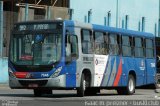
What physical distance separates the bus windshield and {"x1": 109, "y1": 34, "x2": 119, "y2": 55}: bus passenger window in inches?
161

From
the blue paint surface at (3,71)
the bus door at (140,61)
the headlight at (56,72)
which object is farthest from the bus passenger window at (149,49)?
the blue paint surface at (3,71)

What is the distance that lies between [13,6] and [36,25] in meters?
31.6

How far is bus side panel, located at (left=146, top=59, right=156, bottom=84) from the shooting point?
30750mm

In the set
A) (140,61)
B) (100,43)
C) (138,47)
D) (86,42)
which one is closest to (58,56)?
(86,42)

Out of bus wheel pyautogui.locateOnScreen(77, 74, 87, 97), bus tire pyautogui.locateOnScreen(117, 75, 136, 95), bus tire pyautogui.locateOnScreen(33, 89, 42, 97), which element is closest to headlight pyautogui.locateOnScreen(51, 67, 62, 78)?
bus wheel pyautogui.locateOnScreen(77, 74, 87, 97)

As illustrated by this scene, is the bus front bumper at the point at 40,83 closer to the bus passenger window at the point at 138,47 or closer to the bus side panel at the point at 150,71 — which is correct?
the bus passenger window at the point at 138,47

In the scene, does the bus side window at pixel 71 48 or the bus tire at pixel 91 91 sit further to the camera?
the bus tire at pixel 91 91

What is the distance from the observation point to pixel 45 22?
24250 millimetres

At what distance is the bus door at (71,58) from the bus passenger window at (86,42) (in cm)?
71

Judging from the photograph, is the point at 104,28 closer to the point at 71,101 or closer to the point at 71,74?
the point at 71,74

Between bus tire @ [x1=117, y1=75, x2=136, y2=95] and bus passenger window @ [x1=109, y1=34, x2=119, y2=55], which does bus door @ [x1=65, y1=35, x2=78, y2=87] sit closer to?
bus passenger window @ [x1=109, y1=34, x2=119, y2=55]

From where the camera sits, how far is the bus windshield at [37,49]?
23.7m

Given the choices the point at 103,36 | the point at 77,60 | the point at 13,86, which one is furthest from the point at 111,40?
the point at 13,86

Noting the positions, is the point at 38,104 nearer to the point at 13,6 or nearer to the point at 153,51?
the point at 153,51
